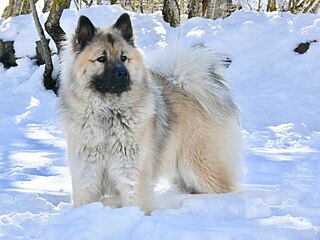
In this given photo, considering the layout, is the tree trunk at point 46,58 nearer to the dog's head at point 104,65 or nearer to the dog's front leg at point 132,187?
the dog's head at point 104,65

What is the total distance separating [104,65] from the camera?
402 centimetres

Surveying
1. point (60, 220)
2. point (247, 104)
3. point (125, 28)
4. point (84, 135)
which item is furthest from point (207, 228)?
point (247, 104)

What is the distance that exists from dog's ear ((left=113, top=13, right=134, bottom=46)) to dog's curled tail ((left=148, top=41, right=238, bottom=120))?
569 mm

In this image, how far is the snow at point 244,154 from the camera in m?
3.29

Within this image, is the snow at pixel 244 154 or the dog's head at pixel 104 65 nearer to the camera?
the snow at pixel 244 154

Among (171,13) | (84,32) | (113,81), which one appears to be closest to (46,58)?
(171,13)

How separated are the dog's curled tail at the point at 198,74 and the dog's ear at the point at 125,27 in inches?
22.4

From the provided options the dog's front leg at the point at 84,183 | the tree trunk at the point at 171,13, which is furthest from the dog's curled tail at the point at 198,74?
the tree trunk at the point at 171,13

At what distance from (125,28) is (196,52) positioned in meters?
0.76

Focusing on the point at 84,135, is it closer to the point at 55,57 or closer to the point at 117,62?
the point at 117,62

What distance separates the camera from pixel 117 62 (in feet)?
13.2

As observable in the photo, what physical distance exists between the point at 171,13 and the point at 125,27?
8.04m

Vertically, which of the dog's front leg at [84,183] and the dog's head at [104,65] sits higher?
the dog's head at [104,65]

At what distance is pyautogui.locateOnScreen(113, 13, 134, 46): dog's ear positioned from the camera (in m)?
4.30
